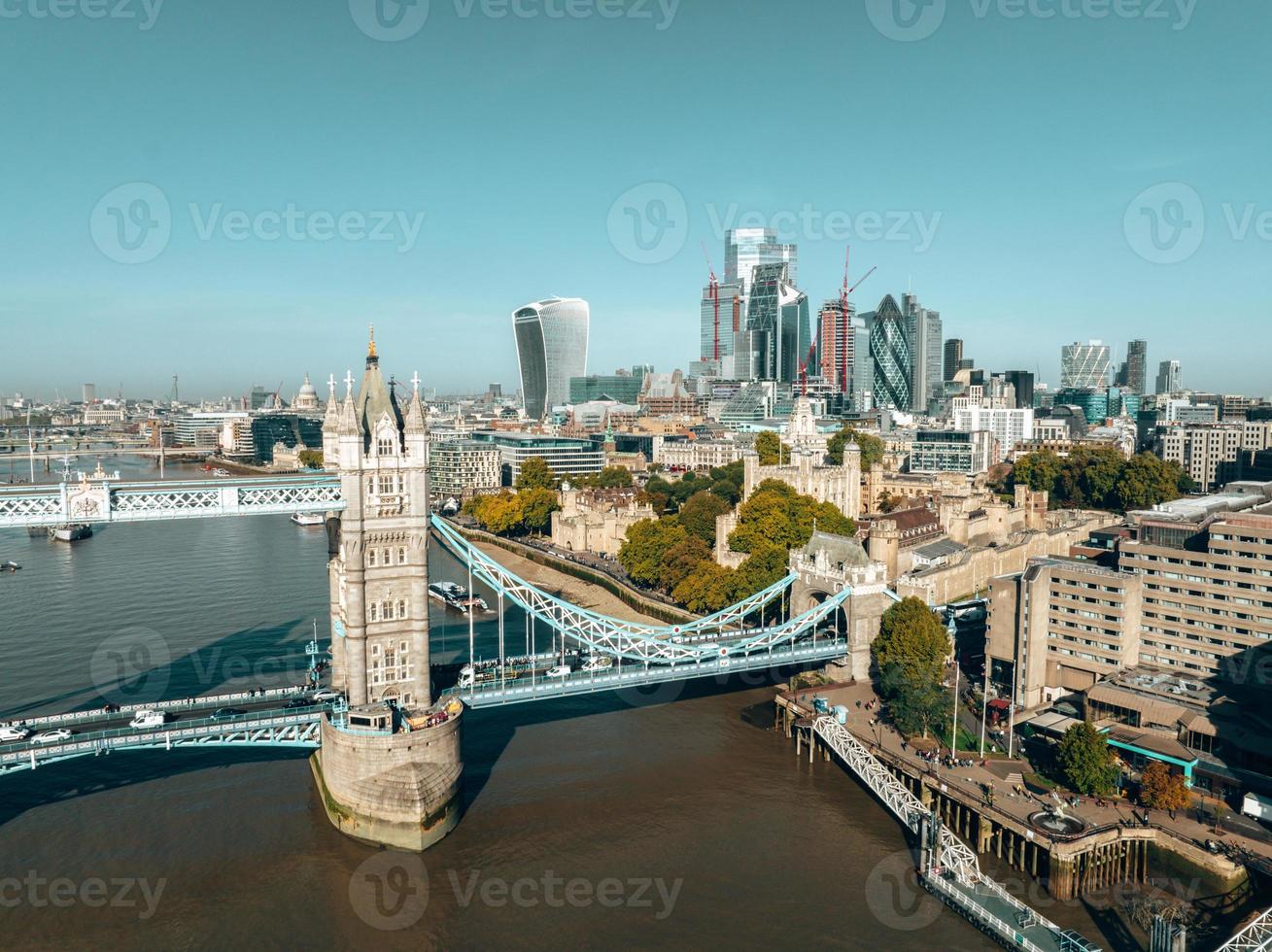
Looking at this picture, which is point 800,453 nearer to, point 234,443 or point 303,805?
point 303,805

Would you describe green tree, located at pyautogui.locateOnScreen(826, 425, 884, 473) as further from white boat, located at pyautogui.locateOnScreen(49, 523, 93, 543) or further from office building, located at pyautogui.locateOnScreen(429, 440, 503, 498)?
white boat, located at pyautogui.locateOnScreen(49, 523, 93, 543)

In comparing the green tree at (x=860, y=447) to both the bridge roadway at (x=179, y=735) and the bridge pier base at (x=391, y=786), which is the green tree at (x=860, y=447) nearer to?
the bridge pier base at (x=391, y=786)

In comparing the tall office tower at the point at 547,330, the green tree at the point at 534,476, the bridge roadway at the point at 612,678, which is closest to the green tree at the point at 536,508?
the green tree at the point at 534,476

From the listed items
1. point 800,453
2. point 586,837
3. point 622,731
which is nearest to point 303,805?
point 586,837

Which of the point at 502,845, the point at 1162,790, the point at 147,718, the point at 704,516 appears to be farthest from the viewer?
the point at 704,516

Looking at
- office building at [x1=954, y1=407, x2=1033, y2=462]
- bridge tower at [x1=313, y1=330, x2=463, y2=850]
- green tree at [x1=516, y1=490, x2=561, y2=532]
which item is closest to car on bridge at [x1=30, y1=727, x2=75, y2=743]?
bridge tower at [x1=313, y1=330, x2=463, y2=850]

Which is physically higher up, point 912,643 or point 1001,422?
point 1001,422

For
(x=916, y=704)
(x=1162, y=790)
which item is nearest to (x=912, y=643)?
(x=916, y=704)

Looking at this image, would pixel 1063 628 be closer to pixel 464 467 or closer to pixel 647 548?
pixel 647 548
